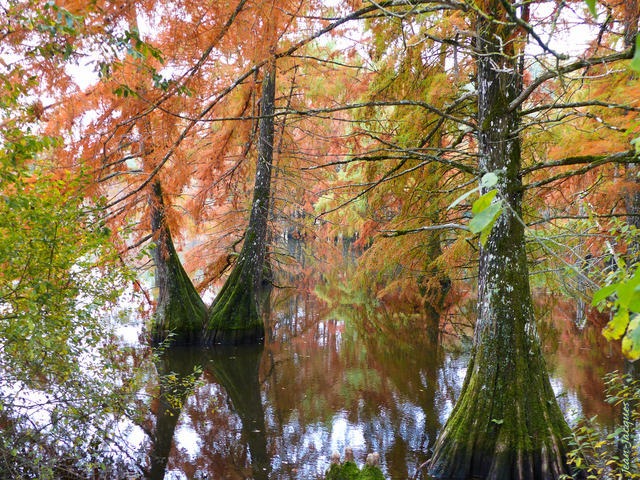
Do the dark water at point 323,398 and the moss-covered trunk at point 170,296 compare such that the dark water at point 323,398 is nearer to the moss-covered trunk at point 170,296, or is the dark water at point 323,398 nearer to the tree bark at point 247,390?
the tree bark at point 247,390

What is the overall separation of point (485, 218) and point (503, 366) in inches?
155

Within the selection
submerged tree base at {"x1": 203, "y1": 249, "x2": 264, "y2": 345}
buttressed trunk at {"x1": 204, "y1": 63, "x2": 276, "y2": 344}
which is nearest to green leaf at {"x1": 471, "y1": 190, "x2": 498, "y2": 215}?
buttressed trunk at {"x1": 204, "y1": 63, "x2": 276, "y2": 344}

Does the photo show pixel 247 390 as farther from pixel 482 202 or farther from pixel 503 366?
pixel 482 202

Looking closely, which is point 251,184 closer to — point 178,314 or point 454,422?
point 178,314

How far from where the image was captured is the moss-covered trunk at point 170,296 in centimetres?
955

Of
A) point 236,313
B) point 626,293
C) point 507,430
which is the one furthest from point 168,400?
point 236,313

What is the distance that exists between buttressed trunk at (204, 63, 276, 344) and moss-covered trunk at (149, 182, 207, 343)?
0.37 meters

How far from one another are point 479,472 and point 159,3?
4.88m

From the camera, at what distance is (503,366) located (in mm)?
4316

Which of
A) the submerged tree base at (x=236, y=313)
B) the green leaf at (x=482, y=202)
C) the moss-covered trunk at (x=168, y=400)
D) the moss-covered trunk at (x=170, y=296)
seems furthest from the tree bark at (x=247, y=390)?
the green leaf at (x=482, y=202)

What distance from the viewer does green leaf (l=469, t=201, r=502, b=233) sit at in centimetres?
80

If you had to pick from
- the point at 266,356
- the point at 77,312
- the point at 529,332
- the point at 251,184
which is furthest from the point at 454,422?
the point at 251,184

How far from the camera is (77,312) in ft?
11.8

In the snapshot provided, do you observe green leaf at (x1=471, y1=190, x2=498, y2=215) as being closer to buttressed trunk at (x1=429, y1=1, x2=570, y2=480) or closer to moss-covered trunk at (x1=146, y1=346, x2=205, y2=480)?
buttressed trunk at (x1=429, y1=1, x2=570, y2=480)
